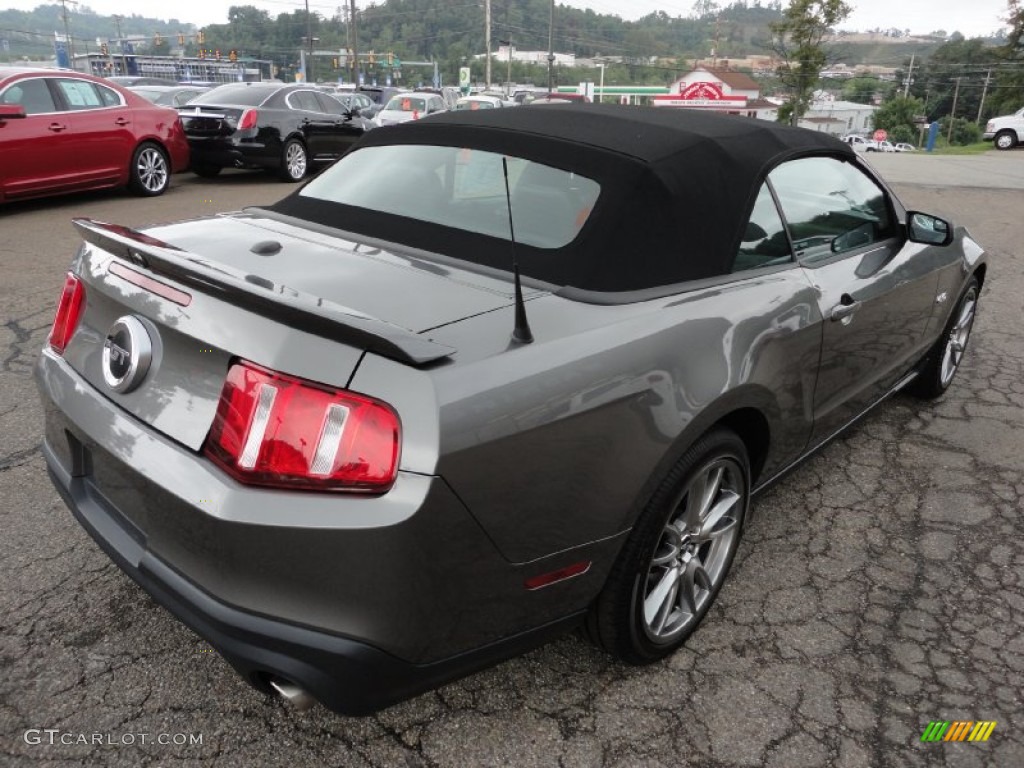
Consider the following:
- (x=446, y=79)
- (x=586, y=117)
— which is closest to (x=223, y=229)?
(x=586, y=117)

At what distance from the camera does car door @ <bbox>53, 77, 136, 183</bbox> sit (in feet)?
28.6

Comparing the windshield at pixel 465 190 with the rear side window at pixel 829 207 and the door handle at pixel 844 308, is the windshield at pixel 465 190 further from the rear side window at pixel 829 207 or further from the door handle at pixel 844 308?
the door handle at pixel 844 308

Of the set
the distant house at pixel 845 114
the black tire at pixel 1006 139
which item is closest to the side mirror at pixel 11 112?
the black tire at pixel 1006 139

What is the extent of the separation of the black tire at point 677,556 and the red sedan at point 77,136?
27.4ft

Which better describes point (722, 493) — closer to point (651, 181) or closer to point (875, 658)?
point (875, 658)

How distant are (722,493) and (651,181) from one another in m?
0.97

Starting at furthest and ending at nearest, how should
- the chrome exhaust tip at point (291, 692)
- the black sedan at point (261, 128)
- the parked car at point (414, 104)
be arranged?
the parked car at point (414, 104)
the black sedan at point (261, 128)
the chrome exhaust tip at point (291, 692)

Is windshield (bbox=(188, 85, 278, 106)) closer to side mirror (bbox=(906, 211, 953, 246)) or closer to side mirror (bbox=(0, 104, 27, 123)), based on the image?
side mirror (bbox=(0, 104, 27, 123))

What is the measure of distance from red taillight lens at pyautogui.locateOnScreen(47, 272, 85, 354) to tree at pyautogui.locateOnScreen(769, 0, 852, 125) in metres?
48.0

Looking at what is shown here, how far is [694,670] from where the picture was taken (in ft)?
7.57

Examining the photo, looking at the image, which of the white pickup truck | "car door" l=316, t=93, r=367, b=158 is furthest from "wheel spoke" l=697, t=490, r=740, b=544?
the white pickup truck

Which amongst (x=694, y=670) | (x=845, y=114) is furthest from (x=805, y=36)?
(x=845, y=114)

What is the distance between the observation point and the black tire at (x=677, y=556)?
205 cm

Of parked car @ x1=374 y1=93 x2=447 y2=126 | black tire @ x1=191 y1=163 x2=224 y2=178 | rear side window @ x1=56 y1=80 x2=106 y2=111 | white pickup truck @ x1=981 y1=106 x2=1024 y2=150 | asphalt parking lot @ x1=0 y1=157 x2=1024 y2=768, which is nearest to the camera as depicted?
asphalt parking lot @ x1=0 y1=157 x2=1024 y2=768
